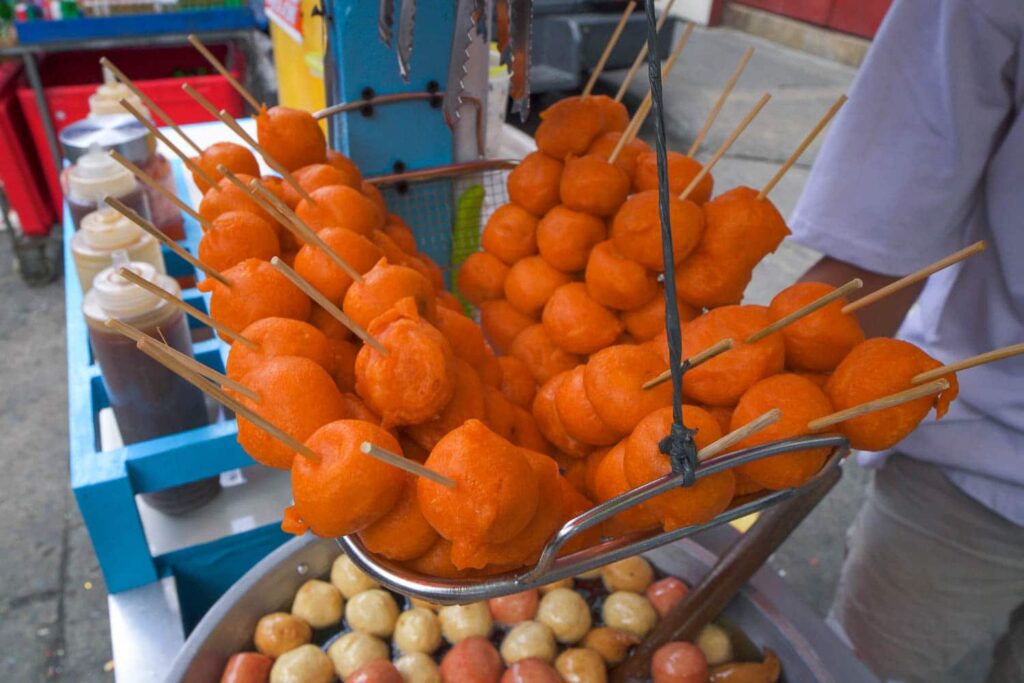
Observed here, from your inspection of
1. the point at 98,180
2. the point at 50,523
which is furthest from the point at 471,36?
the point at 50,523

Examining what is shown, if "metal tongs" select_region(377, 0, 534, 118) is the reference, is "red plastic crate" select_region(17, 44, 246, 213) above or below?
below

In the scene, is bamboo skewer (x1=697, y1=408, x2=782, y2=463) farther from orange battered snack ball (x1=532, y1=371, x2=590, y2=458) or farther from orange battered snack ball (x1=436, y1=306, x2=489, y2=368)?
orange battered snack ball (x1=436, y1=306, x2=489, y2=368)

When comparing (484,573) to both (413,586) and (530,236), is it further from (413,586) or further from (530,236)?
(530,236)

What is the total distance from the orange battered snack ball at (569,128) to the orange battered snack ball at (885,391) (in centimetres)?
61

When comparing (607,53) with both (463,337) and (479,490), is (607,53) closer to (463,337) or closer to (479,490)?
(463,337)

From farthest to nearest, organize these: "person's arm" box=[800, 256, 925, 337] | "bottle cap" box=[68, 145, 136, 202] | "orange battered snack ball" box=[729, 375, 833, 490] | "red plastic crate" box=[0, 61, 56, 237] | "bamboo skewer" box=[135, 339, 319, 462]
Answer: "red plastic crate" box=[0, 61, 56, 237] → "bottle cap" box=[68, 145, 136, 202] → "person's arm" box=[800, 256, 925, 337] → "orange battered snack ball" box=[729, 375, 833, 490] → "bamboo skewer" box=[135, 339, 319, 462]

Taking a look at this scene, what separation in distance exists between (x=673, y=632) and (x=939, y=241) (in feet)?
2.99

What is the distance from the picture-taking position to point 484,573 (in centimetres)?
75

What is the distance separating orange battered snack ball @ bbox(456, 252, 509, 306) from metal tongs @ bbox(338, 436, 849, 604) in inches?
24.5

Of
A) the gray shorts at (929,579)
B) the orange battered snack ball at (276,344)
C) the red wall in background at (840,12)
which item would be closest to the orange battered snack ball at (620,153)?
the orange battered snack ball at (276,344)

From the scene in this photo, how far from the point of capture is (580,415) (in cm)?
91

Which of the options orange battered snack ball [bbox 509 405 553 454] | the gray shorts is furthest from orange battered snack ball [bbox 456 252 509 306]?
the gray shorts

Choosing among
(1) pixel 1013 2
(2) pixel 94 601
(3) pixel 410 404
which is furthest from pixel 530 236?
(2) pixel 94 601

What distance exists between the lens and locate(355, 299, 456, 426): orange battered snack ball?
806mm
